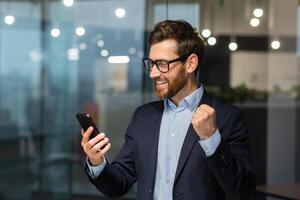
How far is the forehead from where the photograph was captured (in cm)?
170

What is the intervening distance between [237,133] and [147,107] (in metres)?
0.35

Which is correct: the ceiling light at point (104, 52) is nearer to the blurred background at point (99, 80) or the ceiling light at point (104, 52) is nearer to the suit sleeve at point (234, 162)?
the blurred background at point (99, 80)

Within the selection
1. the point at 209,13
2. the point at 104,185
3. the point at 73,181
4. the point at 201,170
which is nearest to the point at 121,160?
the point at 104,185

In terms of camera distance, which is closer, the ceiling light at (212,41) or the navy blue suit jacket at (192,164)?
the navy blue suit jacket at (192,164)

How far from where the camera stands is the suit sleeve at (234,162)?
1.54 meters

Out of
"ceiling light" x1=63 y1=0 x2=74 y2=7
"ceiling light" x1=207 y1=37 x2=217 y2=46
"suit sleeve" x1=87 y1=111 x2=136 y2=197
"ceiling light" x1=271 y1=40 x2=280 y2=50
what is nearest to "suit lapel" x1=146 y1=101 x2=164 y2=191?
"suit sleeve" x1=87 y1=111 x2=136 y2=197

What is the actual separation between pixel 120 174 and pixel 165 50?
46cm

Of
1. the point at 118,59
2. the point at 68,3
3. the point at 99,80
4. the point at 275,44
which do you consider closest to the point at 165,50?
the point at 118,59

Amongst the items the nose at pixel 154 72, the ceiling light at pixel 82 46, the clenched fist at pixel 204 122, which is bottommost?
the clenched fist at pixel 204 122

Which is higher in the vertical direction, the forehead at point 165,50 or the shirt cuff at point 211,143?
the forehead at point 165,50

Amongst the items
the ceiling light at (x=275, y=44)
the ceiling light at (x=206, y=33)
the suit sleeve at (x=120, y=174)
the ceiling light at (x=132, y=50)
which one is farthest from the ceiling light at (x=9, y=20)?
the suit sleeve at (x=120, y=174)

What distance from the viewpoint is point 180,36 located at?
5.66 feet

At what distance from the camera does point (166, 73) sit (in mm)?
1699

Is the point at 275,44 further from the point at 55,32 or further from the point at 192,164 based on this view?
the point at 192,164
